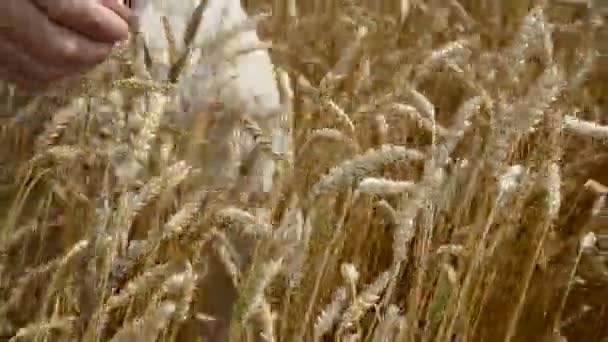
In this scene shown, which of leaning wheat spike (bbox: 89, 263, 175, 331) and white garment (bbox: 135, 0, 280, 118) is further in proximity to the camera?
white garment (bbox: 135, 0, 280, 118)

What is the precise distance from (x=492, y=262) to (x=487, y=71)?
0.27m

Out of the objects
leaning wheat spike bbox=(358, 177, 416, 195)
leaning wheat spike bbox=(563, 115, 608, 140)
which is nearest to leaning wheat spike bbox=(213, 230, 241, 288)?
leaning wheat spike bbox=(358, 177, 416, 195)

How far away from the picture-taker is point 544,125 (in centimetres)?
91

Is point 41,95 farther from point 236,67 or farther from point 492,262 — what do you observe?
point 492,262

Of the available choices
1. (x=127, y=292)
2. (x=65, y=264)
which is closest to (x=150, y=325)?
(x=127, y=292)

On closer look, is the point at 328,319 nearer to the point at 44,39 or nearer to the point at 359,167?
the point at 359,167

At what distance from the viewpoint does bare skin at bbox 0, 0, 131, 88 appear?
58 centimetres

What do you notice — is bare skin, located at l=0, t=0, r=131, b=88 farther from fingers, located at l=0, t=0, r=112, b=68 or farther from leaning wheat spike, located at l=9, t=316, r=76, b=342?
leaning wheat spike, located at l=9, t=316, r=76, b=342

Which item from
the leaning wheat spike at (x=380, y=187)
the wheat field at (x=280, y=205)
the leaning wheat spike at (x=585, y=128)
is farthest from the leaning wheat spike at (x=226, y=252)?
the leaning wheat spike at (x=585, y=128)

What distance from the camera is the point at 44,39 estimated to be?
60 cm

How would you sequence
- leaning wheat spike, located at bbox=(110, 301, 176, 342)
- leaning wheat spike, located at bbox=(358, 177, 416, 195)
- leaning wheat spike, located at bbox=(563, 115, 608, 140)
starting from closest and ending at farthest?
leaning wheat spike, located at bbox=(110, 301, 176, 342)
leaning wheat spike, located at bbox=(358, 177, 416, 195)
leaning wheat spike, located at bbox=(563, 115, 608, 140)

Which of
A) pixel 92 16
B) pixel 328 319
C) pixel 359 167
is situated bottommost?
pixel 328 319

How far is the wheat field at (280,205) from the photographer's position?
0.57 metres

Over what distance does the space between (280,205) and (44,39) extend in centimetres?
29
